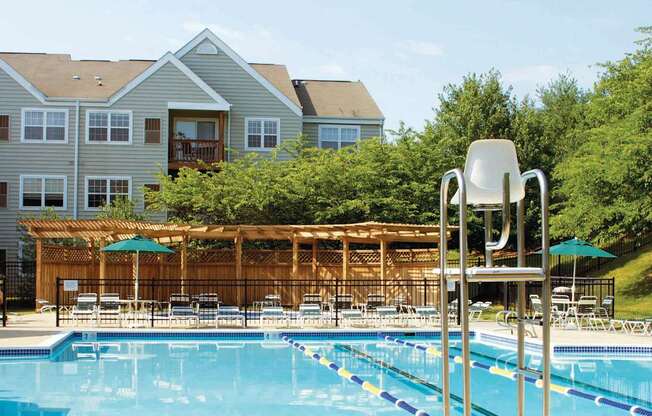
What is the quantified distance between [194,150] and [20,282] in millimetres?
8373

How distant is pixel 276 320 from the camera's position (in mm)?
24203

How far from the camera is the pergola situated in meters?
25.8

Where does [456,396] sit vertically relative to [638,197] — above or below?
below

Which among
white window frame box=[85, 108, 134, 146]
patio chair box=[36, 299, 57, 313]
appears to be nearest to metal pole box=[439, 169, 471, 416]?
patio chair box=[36, 299, 57, 313]

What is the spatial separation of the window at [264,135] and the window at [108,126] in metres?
4.77

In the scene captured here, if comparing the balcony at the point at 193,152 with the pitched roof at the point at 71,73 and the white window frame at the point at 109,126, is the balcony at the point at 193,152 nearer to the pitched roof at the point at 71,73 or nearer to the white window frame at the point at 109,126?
the white window frame at the point at 109,126

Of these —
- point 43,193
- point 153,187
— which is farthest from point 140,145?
point 43,193

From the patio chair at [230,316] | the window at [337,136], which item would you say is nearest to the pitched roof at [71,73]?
the window at [337,136]

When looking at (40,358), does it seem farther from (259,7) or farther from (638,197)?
(638,197)

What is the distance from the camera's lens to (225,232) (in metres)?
27.4

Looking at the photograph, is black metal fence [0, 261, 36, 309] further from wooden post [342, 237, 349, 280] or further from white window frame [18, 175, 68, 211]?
wooden post [342, 237, 349, 280]

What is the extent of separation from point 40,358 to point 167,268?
497 inches

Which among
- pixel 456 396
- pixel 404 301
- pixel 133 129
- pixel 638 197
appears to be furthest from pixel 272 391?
pixel 133 129

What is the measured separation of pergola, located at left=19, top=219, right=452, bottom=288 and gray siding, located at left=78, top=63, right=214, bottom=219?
22.9 ft
